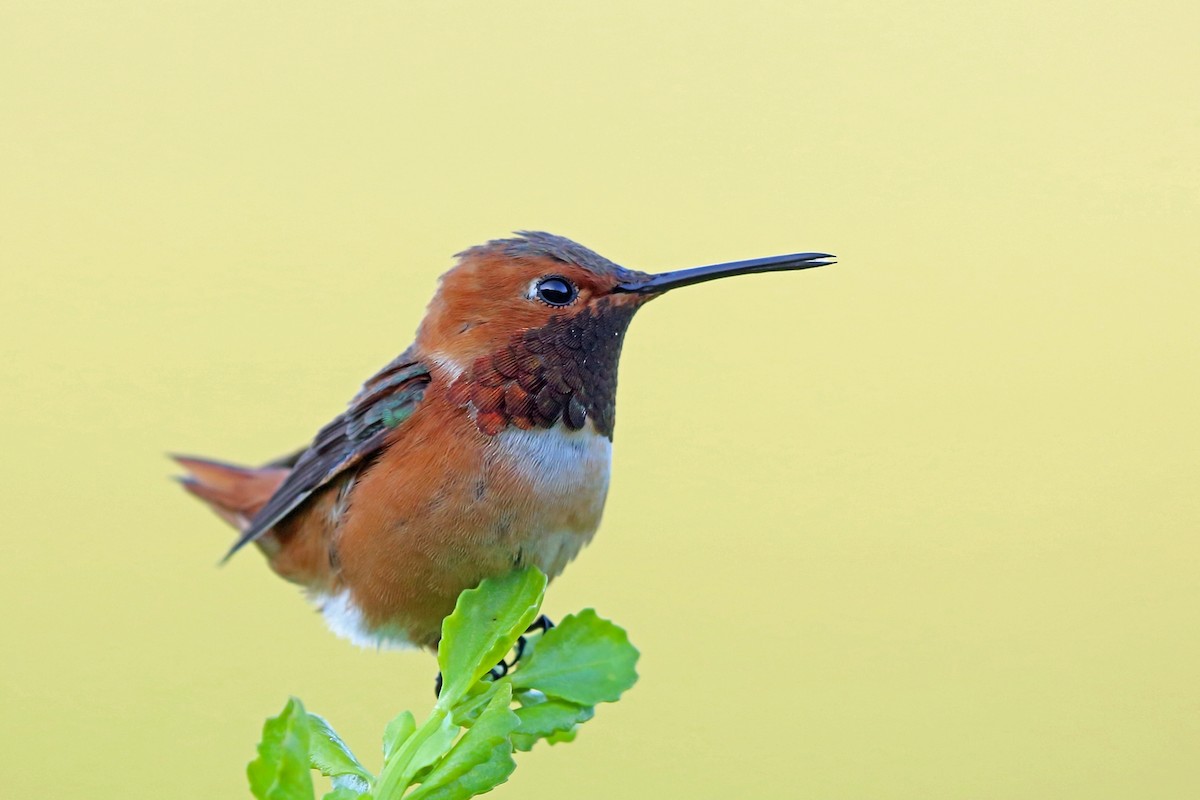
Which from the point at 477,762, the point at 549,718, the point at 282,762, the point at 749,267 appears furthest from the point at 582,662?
the point at 749,267

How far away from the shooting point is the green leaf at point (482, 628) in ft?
4.57

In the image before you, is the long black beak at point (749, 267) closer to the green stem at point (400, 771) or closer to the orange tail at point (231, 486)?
the green stem at point (400, 771)

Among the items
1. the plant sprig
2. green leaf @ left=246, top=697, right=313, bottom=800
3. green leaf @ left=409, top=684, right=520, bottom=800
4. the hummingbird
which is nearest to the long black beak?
the hummingbird

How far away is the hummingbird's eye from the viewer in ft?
8.00

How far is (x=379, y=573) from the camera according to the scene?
257 cm

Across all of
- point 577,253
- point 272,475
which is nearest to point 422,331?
point 577,253

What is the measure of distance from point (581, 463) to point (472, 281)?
0.45 meters

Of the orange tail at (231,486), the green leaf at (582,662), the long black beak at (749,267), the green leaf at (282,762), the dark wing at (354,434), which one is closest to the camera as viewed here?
the green leaf at (282,762)

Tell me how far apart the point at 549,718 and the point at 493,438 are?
1.01m

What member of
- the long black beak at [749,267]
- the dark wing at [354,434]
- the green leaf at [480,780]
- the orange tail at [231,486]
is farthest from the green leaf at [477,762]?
the orange tail at [231,486]

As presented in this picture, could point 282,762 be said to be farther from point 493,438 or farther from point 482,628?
point 493,438

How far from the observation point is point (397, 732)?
1.29 m

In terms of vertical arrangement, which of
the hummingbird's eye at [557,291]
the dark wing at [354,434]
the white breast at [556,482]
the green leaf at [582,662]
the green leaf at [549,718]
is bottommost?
the green leaf at [549,718]

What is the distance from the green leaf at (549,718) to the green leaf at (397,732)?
0.78 feet
